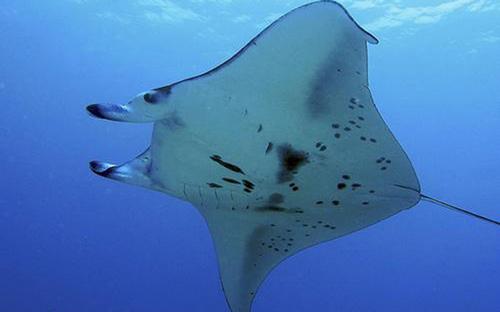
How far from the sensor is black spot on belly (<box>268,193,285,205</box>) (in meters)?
2.95

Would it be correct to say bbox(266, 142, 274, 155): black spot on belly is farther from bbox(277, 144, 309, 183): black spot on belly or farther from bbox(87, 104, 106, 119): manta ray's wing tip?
bbox(87, 104, 106, 119): manta ray's wing tip

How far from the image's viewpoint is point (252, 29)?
645 inches

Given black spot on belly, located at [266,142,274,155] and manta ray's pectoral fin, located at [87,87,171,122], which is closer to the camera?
manta ray's pectoral fin, located at [87,87,171,122]

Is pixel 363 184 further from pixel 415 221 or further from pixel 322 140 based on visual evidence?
pixel 415 221

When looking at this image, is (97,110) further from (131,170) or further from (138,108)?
(131,170)

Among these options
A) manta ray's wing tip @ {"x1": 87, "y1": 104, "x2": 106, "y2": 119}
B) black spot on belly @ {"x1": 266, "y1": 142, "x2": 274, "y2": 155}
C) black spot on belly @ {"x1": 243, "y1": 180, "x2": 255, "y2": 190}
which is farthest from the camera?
black spot on belly @ {"x1": 243, "y1": 180, "x2": 255, "y2": 190}

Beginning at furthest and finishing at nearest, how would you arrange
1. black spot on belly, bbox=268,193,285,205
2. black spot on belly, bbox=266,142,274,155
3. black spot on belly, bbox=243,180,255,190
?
black spot on belly, bbox=268,193,285,205
black spot on belly, bbox=243,180,255,190
black spot on belly, bbox=266,142,274,155

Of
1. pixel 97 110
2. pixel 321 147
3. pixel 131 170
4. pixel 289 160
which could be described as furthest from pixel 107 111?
pixel 321 147

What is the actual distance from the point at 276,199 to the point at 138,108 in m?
1.09

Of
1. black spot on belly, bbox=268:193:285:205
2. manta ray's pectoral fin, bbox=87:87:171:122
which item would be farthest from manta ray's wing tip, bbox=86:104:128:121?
black spot on belly, bbox=268:193:285:205

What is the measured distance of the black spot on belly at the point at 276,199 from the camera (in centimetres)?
295

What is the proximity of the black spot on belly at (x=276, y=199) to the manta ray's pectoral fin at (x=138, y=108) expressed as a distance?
3.05ft

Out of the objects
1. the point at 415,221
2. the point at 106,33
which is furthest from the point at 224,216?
the point at 415,221

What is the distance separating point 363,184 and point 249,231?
960 millimetres
